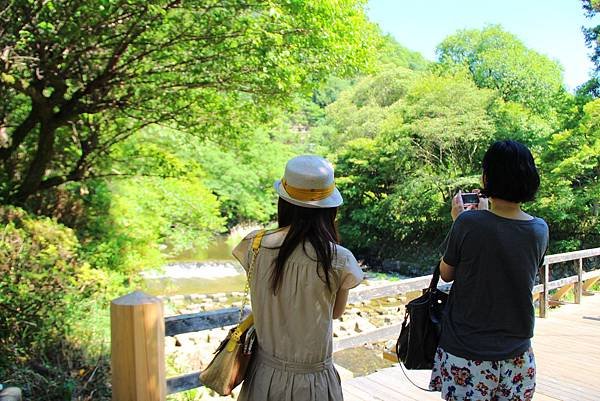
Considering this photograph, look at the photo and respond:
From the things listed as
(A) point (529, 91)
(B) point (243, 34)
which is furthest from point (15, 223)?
(A) point (529, 91)

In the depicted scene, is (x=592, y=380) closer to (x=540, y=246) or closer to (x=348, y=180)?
(x=540, y=246)

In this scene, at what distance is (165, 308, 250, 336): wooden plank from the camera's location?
8.53ft

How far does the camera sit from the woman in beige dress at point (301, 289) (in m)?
1.63

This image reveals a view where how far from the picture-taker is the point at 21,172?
852 centimetres

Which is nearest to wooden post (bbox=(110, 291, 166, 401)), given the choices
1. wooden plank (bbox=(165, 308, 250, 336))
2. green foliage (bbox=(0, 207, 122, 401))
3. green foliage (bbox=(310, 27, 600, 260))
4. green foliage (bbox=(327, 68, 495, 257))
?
wooden plank (bbox=(165, 308, 250, 336))

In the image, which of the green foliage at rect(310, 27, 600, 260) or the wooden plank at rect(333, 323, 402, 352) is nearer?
the wooden plank at rect(333, 323, 402, 352)

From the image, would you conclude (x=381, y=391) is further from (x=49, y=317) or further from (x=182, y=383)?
(x=49, y=317)

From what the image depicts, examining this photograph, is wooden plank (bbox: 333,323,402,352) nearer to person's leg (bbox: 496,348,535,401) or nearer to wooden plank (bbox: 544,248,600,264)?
person's leg (bbox: 496,348,535,401)

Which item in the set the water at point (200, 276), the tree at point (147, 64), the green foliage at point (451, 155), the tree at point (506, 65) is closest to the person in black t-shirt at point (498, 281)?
the tree at point (147, 64)

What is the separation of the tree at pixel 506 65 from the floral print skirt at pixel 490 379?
2389cm

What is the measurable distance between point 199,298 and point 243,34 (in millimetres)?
10253

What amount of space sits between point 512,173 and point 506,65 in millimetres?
29067

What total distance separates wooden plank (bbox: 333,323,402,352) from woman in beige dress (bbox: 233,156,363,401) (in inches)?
87.6

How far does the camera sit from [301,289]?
1633 mm
